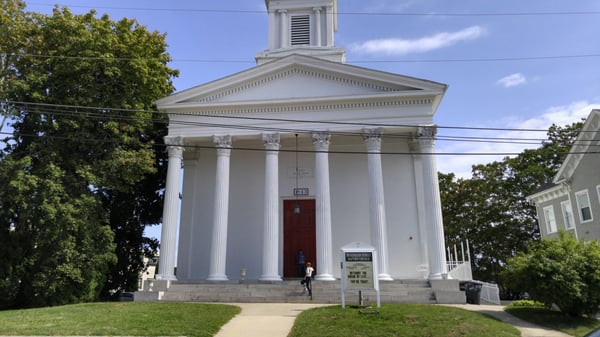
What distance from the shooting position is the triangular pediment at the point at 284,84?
2170cm

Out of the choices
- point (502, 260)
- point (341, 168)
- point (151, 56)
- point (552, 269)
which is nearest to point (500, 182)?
point (502, 260)

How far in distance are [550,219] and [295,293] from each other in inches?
812

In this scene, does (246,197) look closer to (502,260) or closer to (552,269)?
(552,269)

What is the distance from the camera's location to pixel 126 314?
12.8 metres

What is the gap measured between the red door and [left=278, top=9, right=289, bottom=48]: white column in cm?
1124

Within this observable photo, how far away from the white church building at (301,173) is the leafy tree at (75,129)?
2187 mm

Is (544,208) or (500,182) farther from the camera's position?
(500,182)

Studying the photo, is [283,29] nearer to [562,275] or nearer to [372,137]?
[372,137]

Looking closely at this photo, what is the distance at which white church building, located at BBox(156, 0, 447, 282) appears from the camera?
66.1ft

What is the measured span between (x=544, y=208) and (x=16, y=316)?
30391 millimetres

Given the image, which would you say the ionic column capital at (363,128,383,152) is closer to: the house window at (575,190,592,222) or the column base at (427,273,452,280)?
the column base at (427,273,452,280)

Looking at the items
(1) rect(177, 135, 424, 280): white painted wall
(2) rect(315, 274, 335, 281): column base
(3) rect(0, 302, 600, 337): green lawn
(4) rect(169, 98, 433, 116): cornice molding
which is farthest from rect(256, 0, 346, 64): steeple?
(3) rect(0, 302, 600, 337): green lawn

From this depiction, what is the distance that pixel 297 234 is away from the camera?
2344 centimetres

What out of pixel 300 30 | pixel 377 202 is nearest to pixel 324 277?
pixel 377 202
